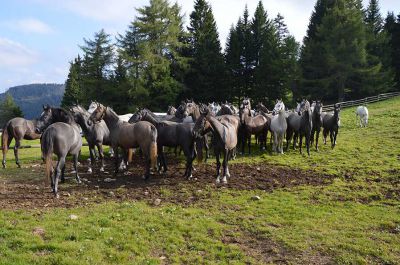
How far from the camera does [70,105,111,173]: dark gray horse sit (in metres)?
13.9

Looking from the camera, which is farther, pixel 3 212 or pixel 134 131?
pixel 134 131

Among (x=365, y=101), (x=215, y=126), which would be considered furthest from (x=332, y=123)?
(x=365, y=101)

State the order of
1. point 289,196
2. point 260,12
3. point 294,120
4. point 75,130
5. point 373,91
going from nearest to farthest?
1. point 289,196
2. point 75,130
3. point 294,120
4. point 373,91
5. point 260,12

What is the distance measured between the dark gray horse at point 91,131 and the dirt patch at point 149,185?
0.85 m

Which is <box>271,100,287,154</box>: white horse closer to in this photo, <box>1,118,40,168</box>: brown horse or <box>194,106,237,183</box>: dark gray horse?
<box>194,106,237,183</box>: dark gray horse

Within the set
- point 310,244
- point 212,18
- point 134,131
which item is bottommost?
point 310,244

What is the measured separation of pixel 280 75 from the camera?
143 ft

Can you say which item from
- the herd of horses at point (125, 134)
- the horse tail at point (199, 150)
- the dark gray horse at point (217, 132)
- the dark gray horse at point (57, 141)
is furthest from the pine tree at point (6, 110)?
the dark gray horse at point (217, 132)

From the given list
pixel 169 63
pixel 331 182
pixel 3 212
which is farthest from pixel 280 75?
pixel 3 212

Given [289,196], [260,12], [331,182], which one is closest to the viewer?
[289,196]

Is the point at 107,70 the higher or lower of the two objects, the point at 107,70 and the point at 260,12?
the lower

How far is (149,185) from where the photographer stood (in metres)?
12.0

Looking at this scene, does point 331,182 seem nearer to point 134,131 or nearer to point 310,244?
point 310,244

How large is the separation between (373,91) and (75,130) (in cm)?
4193
